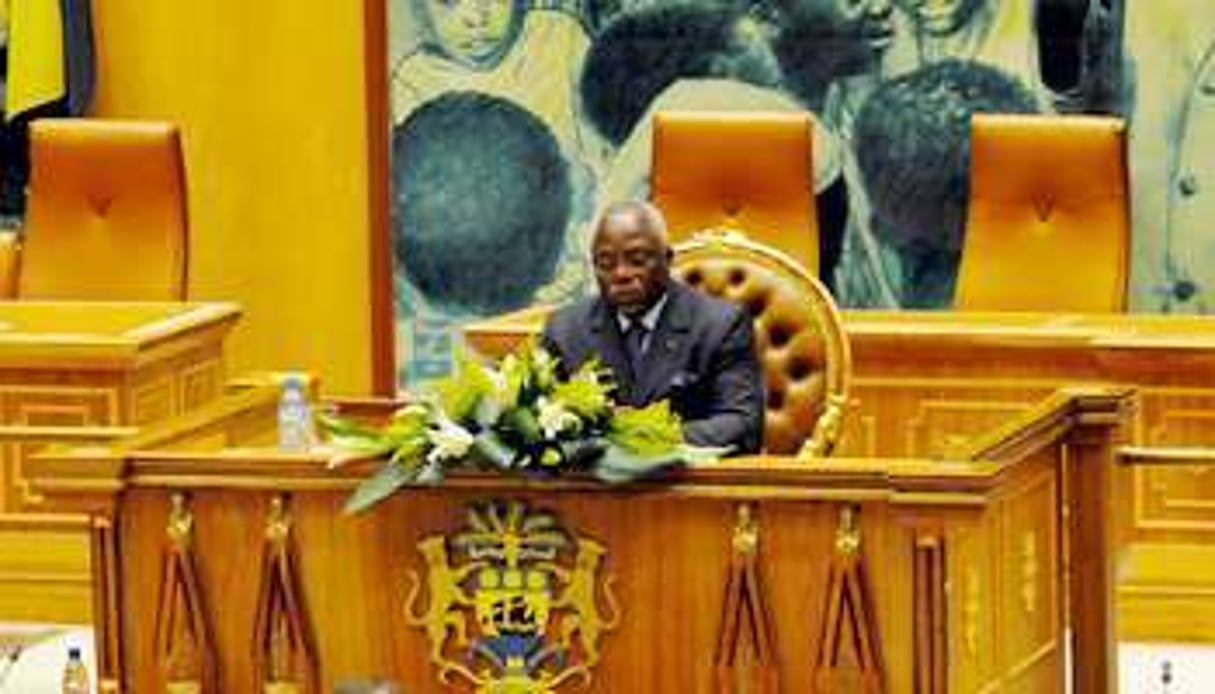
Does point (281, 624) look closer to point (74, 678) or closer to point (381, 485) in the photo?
point (381, 485)

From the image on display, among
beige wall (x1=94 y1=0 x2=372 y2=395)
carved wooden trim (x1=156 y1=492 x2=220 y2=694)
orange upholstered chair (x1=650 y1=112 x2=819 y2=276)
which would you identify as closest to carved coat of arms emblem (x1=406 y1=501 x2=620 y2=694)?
carved wooden trim (x1=156 y1=492 x2=220 y2=694)

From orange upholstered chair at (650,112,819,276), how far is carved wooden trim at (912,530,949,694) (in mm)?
4566

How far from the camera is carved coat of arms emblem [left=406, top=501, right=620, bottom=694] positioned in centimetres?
733

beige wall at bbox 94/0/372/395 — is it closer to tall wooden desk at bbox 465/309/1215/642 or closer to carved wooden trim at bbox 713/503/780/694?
tall wooden desk at bbox 465/309/1215/642

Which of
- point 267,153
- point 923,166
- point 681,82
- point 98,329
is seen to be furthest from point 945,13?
point 98,329

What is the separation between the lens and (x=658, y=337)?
8.34 m

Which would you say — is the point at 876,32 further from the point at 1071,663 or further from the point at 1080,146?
the point at 1071,663

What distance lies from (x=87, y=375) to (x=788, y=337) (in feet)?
7.97

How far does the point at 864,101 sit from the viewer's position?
1253 cm

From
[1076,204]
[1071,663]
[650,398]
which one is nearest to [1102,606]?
[1071,663]

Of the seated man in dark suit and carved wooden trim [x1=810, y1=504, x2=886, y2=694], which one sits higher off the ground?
the seated man in dark suit

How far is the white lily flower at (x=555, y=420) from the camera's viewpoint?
286 inches

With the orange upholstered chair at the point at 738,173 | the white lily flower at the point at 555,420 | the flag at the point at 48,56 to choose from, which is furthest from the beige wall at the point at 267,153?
the white lily flower at the point at 555,420

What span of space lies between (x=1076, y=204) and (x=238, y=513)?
4523 mm
